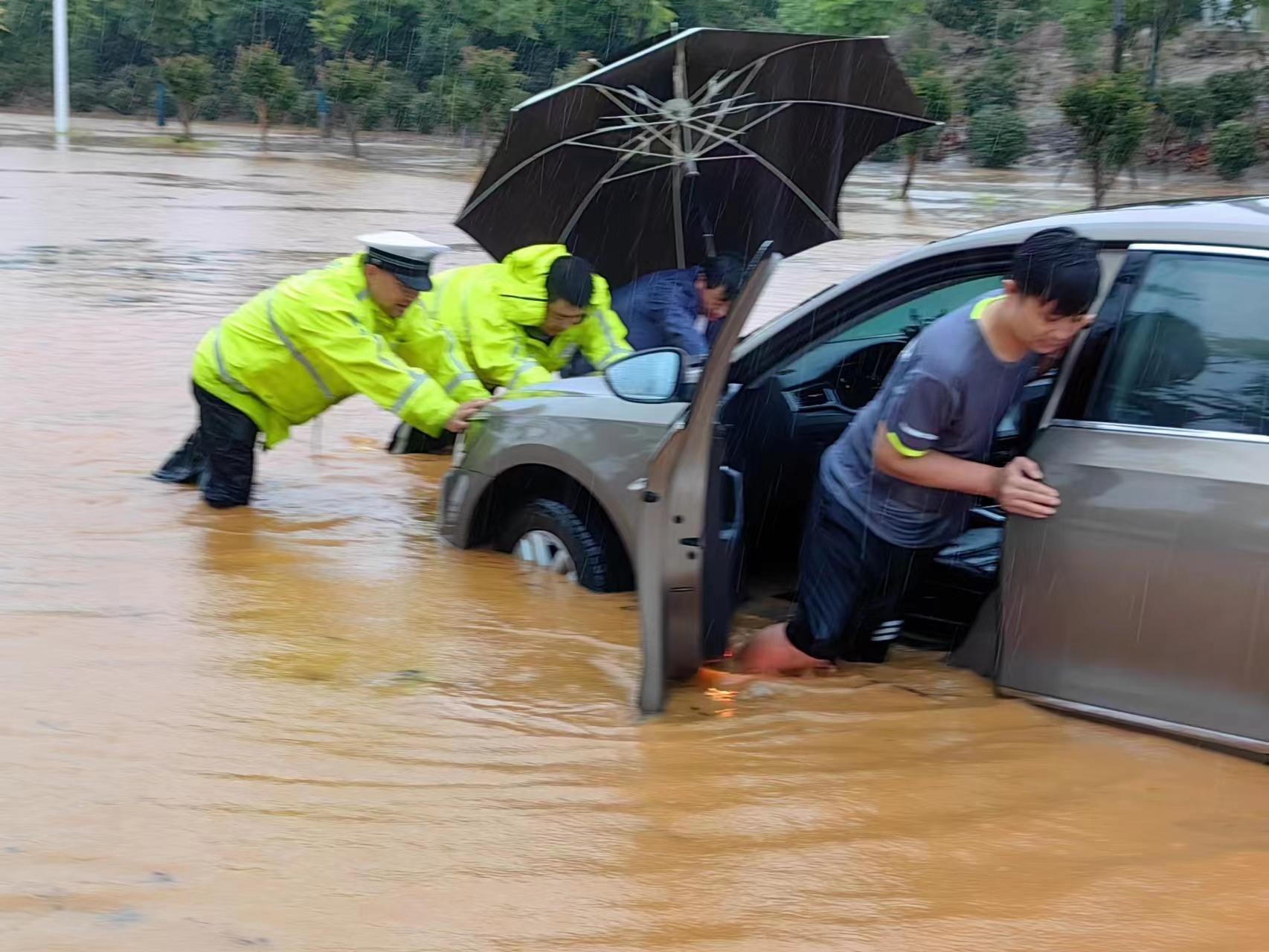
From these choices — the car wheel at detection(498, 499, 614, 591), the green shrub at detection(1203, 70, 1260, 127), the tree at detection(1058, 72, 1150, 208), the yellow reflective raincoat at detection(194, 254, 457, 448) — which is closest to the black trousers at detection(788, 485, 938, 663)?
the car wheel at detection(498, 499, 614, 591)

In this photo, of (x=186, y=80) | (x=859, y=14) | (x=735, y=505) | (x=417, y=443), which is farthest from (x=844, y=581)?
(x=859, y=14)

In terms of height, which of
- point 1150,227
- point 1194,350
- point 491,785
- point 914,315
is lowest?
point 491,785

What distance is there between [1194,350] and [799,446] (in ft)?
4.94

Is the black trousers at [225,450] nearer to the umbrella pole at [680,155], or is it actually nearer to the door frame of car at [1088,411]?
the umbrella pole at [680,155]

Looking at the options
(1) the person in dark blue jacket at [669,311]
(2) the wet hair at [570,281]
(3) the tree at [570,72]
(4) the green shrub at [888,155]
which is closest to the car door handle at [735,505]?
(2) the wet hair at [570,281]

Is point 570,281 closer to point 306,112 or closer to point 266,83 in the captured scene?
point 266,83

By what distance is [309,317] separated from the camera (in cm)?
603

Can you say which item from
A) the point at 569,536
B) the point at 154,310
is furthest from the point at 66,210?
the point at 569,536

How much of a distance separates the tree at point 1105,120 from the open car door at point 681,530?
867 inches

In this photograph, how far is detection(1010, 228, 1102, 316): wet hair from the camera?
10.8 ft

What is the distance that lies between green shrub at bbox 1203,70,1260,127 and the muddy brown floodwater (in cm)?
3332

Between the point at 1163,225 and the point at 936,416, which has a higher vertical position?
the point at 1163,225

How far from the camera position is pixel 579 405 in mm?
4863

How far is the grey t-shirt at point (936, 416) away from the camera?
3.56m
